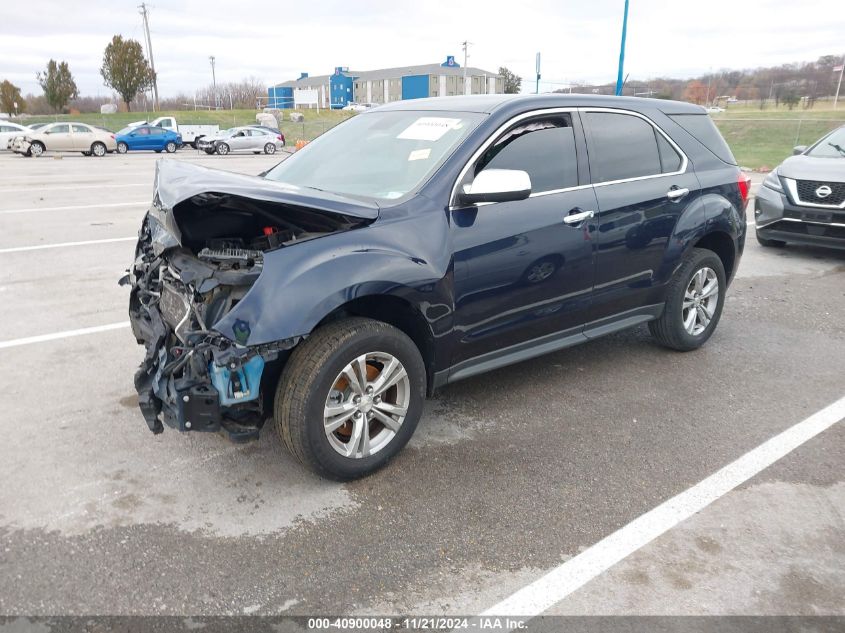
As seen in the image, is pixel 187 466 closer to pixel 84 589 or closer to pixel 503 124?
pixel 84 589

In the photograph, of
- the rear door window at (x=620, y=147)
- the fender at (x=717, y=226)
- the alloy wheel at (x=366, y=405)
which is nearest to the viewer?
the alloy wheel at (x=366, y=405)

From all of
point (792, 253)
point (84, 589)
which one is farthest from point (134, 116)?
point (84, 589)

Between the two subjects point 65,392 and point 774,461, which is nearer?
point 774,461

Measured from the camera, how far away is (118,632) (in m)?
2.42

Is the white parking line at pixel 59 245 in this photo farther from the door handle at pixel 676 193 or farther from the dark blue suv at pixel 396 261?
the door handle at pixel 676 193

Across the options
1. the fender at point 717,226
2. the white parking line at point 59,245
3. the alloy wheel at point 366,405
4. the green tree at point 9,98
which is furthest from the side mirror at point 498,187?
the green tree at point 9,98

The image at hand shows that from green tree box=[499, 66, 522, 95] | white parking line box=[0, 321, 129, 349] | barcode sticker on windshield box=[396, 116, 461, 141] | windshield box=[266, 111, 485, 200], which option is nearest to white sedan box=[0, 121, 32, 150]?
white parking line box=[0, 321, 129, 349]

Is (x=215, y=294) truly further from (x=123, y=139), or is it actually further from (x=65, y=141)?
(x=123, y=139)

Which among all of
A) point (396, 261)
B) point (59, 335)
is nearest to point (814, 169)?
point (396, 261)

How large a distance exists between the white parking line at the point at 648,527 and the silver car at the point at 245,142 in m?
31.9

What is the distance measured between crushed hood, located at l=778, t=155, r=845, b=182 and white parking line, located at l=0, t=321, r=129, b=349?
8023mm

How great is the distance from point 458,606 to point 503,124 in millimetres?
2576

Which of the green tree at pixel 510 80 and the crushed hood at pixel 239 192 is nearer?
the crushed hood at pixel 239 192

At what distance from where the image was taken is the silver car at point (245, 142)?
32594 mm
